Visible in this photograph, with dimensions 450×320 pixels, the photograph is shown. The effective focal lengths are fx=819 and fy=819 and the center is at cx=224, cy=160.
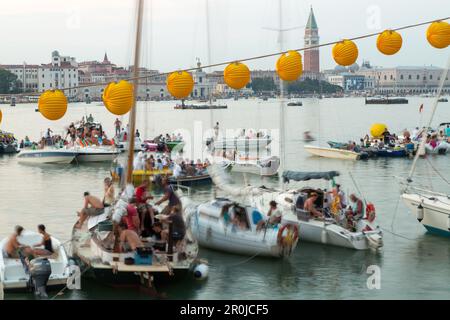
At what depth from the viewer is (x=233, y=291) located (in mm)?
14844

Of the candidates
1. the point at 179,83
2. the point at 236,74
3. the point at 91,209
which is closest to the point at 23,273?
the point at 91,209

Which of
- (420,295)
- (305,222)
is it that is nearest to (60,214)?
(305,222)

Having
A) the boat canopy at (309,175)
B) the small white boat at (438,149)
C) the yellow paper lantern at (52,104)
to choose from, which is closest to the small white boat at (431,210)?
the boat canopy at (309,175)

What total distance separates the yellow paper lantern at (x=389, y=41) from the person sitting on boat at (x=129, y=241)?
597cm

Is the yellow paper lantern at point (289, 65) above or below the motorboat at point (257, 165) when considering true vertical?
above

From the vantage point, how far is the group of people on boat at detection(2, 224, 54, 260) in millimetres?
14352

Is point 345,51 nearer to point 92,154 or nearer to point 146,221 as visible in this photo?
point 146,221

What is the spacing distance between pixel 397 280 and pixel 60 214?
10874mm

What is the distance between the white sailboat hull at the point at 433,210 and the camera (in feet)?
61.4

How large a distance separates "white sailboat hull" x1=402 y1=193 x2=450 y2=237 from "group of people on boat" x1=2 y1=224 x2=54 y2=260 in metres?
9.05

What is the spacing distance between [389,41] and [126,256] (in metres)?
6.45

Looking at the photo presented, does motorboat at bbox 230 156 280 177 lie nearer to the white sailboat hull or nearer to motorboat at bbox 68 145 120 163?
motorboat at bbox 68 145 120 163

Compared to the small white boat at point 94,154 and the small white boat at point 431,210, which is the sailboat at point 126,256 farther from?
the small white boat at point 94,154

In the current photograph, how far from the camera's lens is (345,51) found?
52.7 ft
